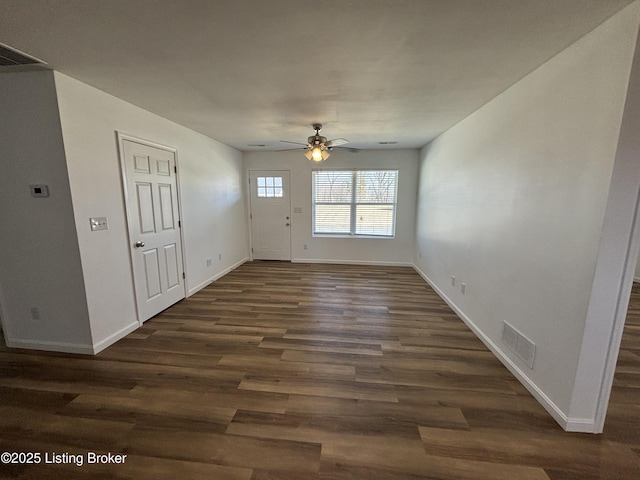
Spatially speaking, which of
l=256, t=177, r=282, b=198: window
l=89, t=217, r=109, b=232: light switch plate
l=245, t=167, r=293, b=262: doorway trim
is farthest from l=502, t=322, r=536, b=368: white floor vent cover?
l=256, t=177, r=282, b=198: window

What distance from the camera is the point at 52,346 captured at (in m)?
2.44

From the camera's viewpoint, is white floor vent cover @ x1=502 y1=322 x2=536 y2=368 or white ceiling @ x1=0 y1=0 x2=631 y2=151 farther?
white floor vent cover @ x1=502 y1=322 x2=536 y2=368

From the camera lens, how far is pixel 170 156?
11.1 ft

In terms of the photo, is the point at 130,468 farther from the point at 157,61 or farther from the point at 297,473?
the point at 157,61

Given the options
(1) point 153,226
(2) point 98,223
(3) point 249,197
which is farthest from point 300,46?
(3) point 249,197

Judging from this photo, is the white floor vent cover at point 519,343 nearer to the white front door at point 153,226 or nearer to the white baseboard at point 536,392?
the white baseboard at point 536,392

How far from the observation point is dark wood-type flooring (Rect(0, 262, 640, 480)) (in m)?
1.41

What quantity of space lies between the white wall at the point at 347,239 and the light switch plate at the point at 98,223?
3465 mm

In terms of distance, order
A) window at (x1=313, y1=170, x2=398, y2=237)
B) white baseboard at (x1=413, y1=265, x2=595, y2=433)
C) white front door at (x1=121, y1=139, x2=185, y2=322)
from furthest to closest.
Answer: window at (x1=313, y1=170, x2=398, y2=237) < white front door at (x1=121, y1=139, x2=185, y2=322) < white baseboard at (x1=413, y1=265, x2=595, y2=433)

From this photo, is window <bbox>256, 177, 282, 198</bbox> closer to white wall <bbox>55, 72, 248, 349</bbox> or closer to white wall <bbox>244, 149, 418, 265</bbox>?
white wall <bbox>244, 149, 418, 265</bbox>

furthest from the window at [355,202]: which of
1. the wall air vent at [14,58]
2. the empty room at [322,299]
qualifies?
the wall air vent at [14,58]

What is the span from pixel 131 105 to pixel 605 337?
439cm

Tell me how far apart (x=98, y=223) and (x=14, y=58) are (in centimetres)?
128

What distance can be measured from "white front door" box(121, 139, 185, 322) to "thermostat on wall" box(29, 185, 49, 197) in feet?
2.02
